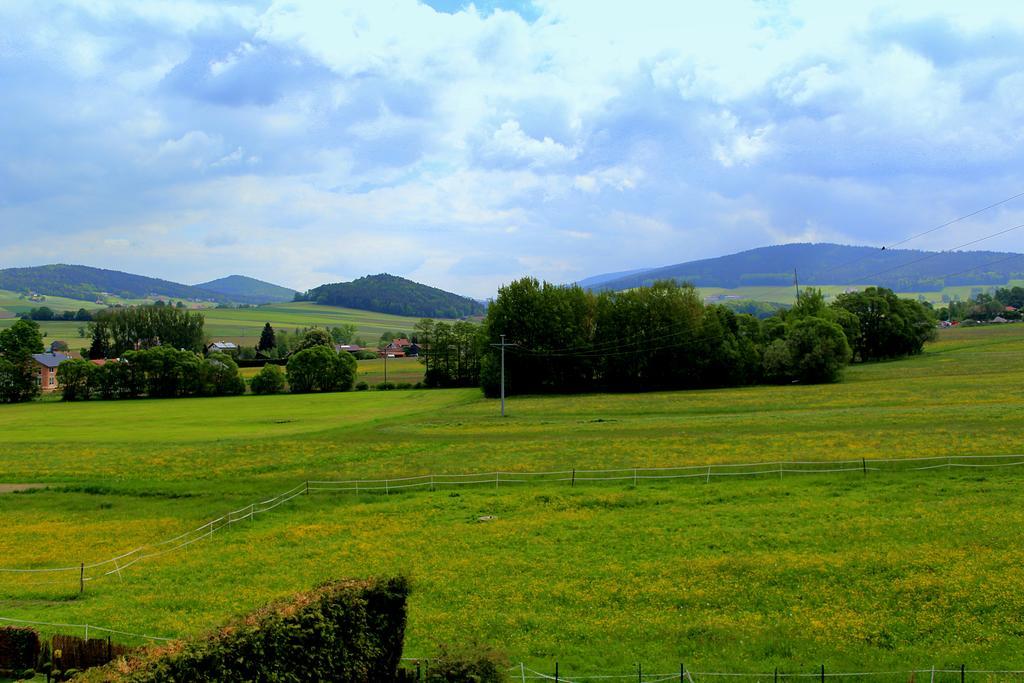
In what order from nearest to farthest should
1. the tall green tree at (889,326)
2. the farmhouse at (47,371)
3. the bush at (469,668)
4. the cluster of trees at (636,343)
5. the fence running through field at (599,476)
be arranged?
the bush at (469,668), the fence running through field at (599,476), the cluster of trees at (636,343), the tall green tree at (889,326), the farmhouse at (47,371)

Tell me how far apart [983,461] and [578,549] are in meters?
26.0

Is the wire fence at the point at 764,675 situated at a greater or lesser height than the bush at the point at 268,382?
lesser

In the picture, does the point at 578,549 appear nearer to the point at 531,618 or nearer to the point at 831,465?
the point at 531,618

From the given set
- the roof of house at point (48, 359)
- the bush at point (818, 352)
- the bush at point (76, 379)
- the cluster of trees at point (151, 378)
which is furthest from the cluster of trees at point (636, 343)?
the roof of house at point (48, 359)

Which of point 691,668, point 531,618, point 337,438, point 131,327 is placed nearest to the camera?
point 691,668

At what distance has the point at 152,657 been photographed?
14.9 m

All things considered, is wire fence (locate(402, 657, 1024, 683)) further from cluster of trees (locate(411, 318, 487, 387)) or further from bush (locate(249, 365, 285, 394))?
bush (locate(249, 365, 285, 394))

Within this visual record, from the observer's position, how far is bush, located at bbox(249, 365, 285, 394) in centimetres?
13650

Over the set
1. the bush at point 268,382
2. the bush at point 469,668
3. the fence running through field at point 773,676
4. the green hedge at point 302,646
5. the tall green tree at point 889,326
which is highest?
the tall green tree at point 889,326

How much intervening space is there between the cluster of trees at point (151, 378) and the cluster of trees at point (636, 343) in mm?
51938

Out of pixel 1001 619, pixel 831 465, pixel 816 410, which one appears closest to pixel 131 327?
pixel 816 410

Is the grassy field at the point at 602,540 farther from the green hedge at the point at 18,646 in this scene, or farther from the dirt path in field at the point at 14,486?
the green hedge at the point at 18,646

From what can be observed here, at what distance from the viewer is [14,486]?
49344 millimetres

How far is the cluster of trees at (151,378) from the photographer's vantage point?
129750 millimetres
